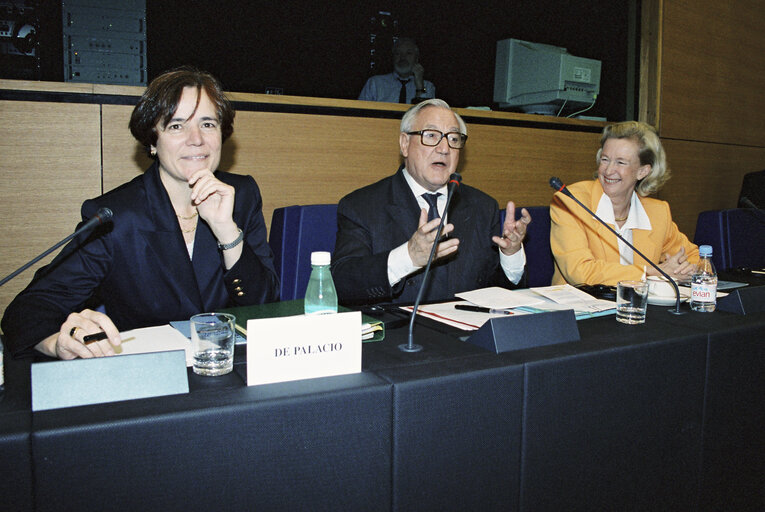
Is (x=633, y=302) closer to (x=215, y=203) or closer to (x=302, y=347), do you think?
(x=302, y=347)

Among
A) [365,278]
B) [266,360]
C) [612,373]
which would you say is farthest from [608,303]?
[266,360]

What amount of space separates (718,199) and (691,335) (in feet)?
10.5

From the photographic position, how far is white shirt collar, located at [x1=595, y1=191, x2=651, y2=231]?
2.23 metres

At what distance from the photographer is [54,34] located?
3.45m

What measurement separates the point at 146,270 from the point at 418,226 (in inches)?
30.7

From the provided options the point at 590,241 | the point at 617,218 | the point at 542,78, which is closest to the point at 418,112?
the point at 590,241

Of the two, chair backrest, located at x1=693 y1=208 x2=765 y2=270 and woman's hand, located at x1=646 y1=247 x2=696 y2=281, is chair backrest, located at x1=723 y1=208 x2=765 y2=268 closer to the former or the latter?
chair backrest, located at x1=693 y1=208 x2=765 y2=270

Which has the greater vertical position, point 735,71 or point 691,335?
point 735,71

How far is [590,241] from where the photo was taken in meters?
2.20

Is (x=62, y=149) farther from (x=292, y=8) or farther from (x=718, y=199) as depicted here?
(x=718, y=199)

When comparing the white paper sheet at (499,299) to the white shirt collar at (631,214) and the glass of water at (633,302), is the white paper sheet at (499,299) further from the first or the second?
the white shirt collar at (631,214)

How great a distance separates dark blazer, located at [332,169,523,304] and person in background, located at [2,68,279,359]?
249 millimetres

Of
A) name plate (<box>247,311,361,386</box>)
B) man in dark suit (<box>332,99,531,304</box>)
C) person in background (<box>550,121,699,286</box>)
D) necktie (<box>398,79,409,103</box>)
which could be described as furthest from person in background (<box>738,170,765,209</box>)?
name plate (<box>247,311,361,386</box>)

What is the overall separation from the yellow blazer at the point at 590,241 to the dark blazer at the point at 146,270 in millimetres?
1104
